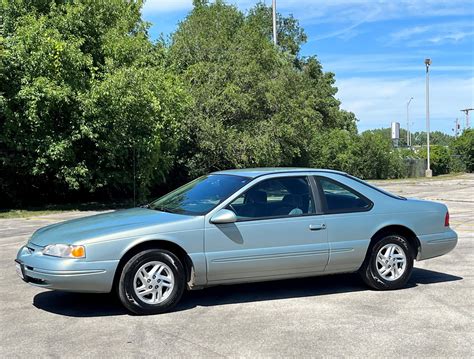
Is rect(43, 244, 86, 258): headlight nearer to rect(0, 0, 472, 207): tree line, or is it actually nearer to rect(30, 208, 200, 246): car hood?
rect(30, 208, 200, 246): car hood

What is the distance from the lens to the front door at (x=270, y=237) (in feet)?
19.1

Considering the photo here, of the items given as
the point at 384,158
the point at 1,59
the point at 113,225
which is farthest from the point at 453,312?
the point at 384,158

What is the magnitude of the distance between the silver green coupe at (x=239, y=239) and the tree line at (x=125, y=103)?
12.6m

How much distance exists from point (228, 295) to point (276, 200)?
129 cm

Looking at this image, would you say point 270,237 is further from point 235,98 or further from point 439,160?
point 439,160

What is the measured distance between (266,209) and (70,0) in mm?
17343

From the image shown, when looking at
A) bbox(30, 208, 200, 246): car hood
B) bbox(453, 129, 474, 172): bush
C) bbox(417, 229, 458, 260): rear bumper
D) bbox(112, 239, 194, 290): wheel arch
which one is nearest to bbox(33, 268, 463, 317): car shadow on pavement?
bbox(112, 239, 194, 290): wheel arch

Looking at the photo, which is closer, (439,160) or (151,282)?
(151,282)

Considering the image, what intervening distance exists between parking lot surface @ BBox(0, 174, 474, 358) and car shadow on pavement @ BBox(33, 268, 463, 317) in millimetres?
12

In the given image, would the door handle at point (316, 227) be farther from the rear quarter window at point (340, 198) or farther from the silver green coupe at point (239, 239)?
the rear quarter window at point (340, 198)

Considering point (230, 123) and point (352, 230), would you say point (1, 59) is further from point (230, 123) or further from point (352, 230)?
point (352, 230)

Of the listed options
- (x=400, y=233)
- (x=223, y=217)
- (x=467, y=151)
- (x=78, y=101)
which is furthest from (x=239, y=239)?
(x=467, y=151)

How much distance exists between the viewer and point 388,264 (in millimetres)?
6602

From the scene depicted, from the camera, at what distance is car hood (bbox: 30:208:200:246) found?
550 centimetres
